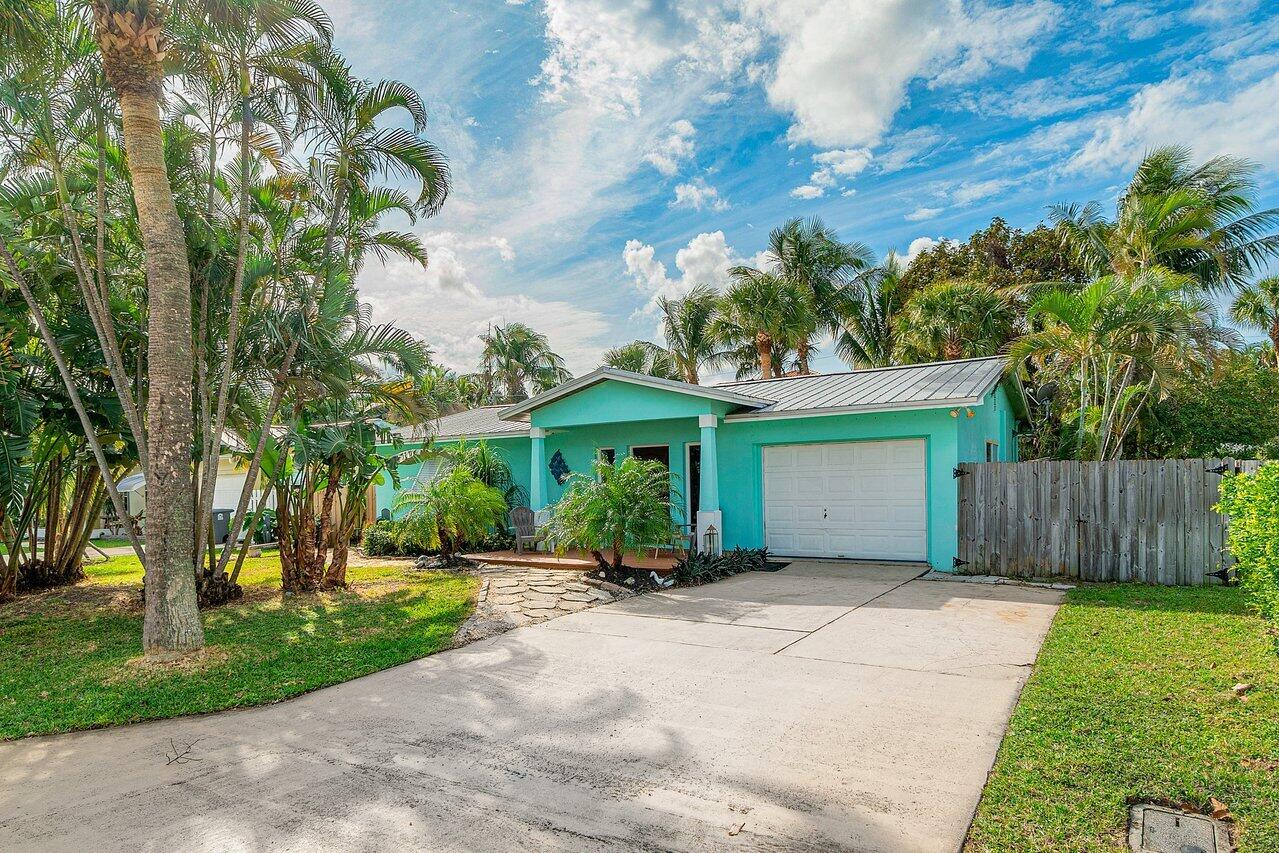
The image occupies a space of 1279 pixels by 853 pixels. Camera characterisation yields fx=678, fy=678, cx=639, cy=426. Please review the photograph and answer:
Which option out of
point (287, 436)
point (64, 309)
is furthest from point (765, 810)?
point (64, 309)

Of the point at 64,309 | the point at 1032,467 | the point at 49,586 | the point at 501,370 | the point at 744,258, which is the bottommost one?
the point at 49,586

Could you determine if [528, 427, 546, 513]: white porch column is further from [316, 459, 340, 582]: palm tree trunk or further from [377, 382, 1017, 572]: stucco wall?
[316, 459, 340, 582]: palm tree trunk

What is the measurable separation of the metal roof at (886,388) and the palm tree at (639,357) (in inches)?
601

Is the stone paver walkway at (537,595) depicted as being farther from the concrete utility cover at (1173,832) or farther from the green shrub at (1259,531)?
the green shrub at (1259,531)

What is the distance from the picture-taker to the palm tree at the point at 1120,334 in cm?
1072

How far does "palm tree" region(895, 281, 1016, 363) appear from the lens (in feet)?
66.2

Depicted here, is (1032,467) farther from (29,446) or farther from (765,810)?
(29,446)

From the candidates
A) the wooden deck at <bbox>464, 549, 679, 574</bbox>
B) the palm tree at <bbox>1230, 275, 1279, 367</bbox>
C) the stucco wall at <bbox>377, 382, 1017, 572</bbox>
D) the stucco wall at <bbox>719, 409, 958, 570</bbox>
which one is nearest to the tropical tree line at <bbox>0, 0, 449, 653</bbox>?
the wooden deck at <bbox>464, 549, 679, 574</bbox>

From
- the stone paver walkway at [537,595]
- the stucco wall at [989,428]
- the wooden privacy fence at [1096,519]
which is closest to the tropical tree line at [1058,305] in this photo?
the stucco wall at [989,428]

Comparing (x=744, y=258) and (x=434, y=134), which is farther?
(x=744, y=258)

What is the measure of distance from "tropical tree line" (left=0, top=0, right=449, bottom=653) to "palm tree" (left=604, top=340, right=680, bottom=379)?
2043cm

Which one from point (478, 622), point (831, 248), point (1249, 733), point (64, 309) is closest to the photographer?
point (1249, 733)

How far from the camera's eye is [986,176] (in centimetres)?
1415

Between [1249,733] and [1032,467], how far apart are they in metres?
7.15
